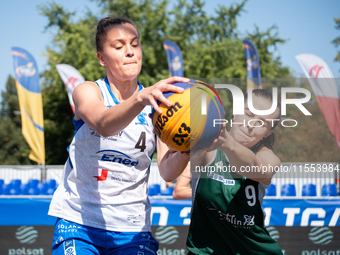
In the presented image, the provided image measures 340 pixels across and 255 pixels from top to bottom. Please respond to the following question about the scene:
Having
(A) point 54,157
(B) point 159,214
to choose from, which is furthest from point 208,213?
(A) point 54,157

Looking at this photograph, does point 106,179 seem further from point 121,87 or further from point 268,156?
point 268,156

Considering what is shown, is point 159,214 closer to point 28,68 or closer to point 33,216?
point 33,216

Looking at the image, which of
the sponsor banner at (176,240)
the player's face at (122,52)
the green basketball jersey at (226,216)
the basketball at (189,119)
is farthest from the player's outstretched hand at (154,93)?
the sponsor banner at (176,240)

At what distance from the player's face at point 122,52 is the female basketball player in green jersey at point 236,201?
79cm

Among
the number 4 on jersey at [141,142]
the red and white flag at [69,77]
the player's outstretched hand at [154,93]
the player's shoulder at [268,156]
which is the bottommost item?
the player's shoulder at [268,156]

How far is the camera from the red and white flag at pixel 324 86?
Result: 9.26 metres

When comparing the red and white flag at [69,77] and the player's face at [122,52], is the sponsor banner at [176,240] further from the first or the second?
the red and white flag at [69,77]

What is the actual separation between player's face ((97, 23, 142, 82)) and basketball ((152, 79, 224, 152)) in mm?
529

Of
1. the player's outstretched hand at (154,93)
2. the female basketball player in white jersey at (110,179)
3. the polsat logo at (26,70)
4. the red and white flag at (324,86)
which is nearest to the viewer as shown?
the player's outstretched hand at (154,93)

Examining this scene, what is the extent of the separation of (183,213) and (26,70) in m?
10.7

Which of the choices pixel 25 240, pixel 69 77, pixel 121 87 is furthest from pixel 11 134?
pixel 121 87

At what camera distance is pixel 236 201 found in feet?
8.06

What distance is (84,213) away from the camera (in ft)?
7.22

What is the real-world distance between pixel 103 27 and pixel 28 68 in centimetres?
1259
